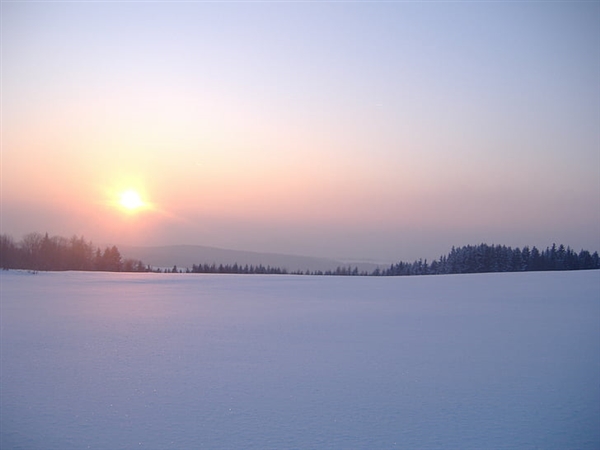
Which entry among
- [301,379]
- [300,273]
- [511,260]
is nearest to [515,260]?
[511,260]

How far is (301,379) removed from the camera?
7250 millimetres

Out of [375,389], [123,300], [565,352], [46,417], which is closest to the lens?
[46,417]

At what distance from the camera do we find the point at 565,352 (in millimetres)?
8945

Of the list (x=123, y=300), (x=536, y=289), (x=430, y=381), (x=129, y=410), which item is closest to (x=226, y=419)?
(x=129, y=410)

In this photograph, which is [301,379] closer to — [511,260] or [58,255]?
[511,260]

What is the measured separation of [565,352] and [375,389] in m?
4.34

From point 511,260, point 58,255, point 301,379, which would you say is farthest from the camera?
point 58,255

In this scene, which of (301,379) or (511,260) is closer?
(301,379)

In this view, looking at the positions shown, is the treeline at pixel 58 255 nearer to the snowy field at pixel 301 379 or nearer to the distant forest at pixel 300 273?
the distant forest at pixel 300 273

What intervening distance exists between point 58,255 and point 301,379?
60.5 meters

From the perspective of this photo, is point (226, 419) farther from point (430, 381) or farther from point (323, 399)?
point (430, 381)

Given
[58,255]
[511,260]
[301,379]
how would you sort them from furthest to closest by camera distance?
[58,255], [511,260], [301,379]

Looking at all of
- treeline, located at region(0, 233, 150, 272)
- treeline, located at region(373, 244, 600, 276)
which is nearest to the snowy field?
treeline, located at region(373, 244, 600, 276)

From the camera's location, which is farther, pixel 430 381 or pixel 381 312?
pixel 381 312
